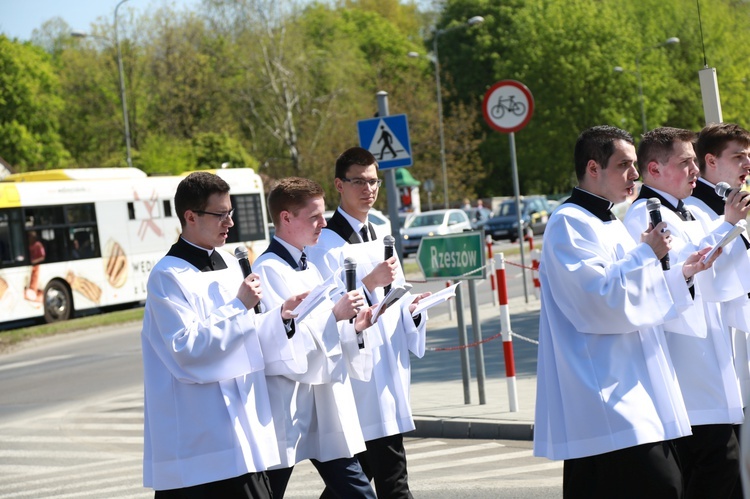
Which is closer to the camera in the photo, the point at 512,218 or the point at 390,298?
the point at 390,298

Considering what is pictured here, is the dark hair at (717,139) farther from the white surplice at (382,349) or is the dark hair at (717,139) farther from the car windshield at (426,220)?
the car windshield at (426,220)

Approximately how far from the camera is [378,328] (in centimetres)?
634

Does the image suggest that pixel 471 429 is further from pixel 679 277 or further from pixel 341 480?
pixel 679 277

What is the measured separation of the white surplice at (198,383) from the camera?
200 inches

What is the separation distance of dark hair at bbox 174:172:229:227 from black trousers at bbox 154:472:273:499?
3.52 ft

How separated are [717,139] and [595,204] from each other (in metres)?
1.56

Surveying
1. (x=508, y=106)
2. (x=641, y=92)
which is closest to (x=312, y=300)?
(x=508, y=106)

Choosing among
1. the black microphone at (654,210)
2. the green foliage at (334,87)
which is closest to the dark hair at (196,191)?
the black microphone at (654,210)

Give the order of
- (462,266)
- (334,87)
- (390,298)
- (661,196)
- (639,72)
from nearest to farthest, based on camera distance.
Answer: (390,298), (661,196), (462,266), (334,87), (639,72)

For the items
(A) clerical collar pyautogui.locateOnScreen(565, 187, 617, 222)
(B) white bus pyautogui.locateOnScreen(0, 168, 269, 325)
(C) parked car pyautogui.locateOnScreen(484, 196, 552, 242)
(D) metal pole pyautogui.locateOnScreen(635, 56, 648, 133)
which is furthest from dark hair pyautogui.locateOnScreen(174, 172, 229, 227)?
(D) metal pole pyautogui.locateOnScreen(635, 56, 648, 133)

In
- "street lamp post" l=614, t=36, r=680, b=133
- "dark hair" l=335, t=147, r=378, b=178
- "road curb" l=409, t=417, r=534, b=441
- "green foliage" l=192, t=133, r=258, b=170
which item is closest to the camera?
"dark hair" l=335, t=147, r=378, b=178

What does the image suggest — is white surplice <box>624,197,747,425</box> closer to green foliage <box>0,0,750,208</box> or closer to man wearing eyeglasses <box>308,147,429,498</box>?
man wearing eyeglasses <box>308,147,429,498</box>

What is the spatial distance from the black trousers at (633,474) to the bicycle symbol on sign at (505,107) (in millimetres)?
10497

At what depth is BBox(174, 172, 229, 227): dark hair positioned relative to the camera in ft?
17.2
